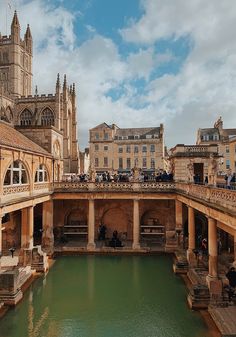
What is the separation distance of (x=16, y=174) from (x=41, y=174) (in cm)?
460

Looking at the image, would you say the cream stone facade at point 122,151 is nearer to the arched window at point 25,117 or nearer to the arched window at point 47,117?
the arched window at point 47,117

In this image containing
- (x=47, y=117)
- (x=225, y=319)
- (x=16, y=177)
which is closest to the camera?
(x=225, y=319)

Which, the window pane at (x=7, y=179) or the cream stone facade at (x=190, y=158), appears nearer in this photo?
the window pane at (x=7, y=179)

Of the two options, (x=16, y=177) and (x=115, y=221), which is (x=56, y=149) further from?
(x=16, y=177)

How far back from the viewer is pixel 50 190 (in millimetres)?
25047

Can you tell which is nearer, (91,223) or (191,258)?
(191,258)

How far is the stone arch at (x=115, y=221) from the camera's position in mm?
29188

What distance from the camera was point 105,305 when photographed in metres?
15.0

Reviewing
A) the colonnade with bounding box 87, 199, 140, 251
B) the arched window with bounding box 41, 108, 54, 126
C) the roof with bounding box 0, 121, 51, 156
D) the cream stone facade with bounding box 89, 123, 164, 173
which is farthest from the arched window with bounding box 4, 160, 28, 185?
the cream stone facade with bounding box 89, 123, 164, 173

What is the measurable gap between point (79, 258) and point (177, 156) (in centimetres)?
1140

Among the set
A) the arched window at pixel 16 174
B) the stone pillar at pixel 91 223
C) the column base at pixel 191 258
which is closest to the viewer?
the arched window at pixel 16 174

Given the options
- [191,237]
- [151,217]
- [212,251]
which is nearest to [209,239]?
[212,251]

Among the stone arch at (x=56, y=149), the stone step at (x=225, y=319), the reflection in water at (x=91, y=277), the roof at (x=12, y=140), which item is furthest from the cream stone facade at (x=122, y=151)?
the stone step at (x=225, y=319)

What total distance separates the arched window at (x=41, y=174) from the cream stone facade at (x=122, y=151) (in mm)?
41059
